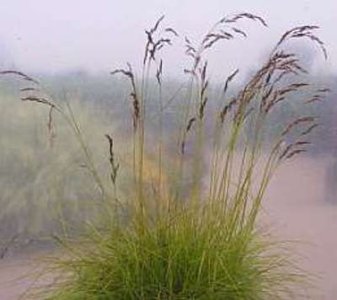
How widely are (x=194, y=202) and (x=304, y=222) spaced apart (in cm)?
42

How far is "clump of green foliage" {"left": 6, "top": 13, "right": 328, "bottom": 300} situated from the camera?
4.46ft

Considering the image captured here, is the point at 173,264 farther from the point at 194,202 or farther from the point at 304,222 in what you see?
the point at 304,222

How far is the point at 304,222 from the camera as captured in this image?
1738 mm

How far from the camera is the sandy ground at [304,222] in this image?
1.72 m

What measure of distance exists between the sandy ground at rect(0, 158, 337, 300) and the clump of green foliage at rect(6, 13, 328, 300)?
0.07 m

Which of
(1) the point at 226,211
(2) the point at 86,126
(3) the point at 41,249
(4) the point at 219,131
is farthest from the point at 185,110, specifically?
(3) the point at 41,249

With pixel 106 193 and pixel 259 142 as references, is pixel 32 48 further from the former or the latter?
pixel 259 142

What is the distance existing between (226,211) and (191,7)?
54cm

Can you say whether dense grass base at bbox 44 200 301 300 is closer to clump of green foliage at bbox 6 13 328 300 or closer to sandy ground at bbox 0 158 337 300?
clump of green foliage at bbox 6 13 328 300

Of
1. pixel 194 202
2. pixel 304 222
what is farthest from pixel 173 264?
pixel 304 222

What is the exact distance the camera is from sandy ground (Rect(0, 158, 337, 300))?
67.8 inches

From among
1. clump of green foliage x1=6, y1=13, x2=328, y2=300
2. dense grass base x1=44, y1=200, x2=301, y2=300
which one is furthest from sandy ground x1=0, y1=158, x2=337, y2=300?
dense grass base x1=44, y1=200, x2=301, y2=300

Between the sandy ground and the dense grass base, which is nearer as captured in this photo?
the dense grass base

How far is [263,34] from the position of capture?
1706 millimetres
